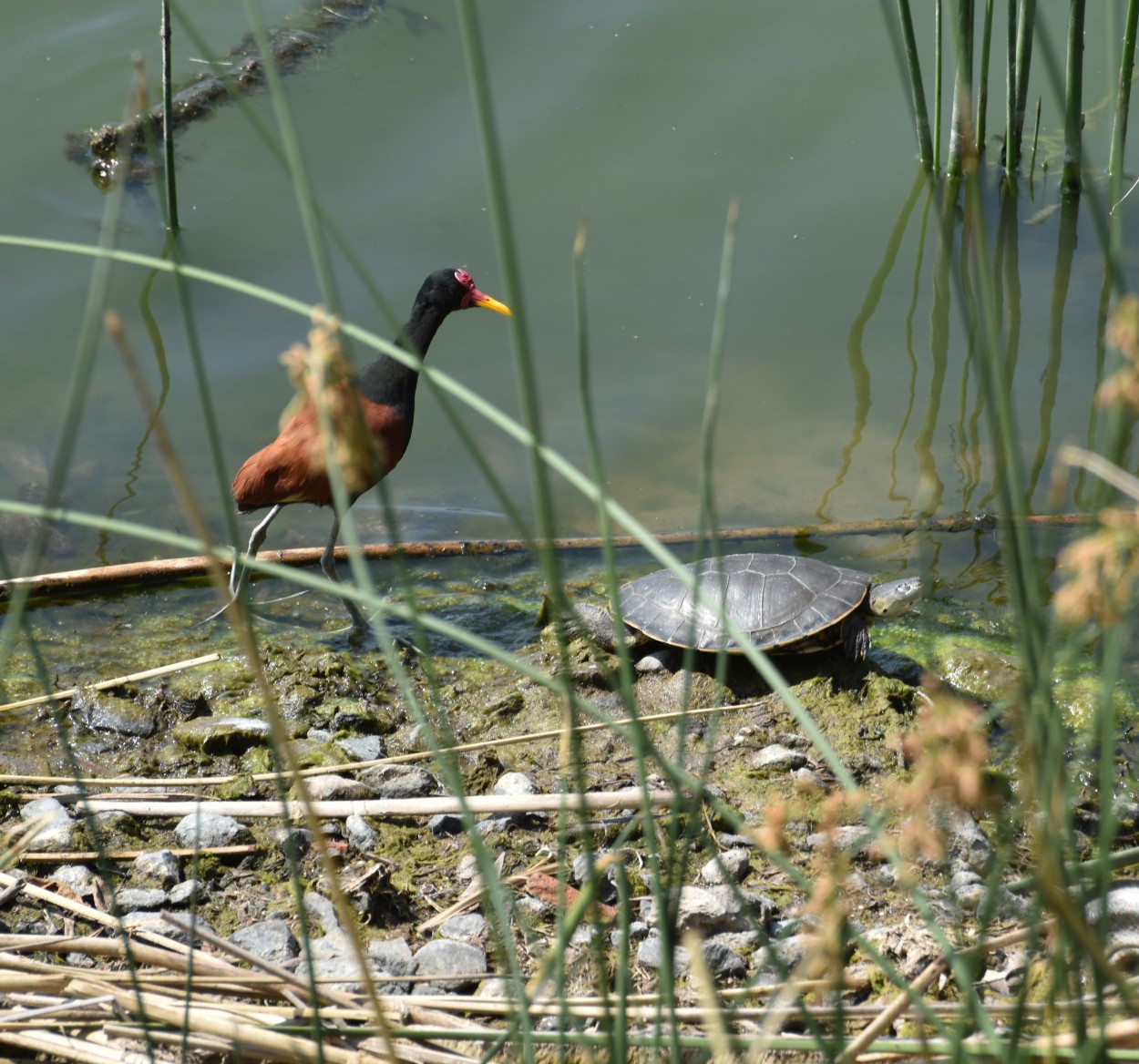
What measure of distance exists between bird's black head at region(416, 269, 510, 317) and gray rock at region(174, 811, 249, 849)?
3.26 m

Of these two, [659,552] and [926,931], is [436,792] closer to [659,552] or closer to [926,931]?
[926,931]

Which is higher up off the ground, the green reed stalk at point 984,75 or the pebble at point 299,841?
Answer: the green reed stalk at point 984,75

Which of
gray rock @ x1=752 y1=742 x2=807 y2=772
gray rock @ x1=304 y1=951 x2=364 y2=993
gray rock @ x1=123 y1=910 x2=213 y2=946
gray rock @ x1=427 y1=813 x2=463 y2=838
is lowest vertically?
gray rock @ x1=752 y1=742 x2=807 y2=772

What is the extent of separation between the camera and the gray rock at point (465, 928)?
2633 millimetres

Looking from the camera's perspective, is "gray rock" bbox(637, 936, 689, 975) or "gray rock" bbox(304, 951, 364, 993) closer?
"gray rock" bbox(304, 951, 364, 993)

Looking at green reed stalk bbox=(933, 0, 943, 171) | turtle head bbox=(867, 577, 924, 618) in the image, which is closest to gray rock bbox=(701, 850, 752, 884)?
turtle head bbox=(867, 577, 924, 618)

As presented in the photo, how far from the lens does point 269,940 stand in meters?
2.53

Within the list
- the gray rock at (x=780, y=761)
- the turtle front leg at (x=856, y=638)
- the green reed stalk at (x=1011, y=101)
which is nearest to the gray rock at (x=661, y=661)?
the turtle front leg at (x=856, y=638)

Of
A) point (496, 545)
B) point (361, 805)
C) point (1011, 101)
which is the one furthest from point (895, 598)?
point (1011, 101)

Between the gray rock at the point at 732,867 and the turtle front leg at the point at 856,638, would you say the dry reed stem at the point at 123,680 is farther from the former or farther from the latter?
the turtle front leg at the point at 856,638

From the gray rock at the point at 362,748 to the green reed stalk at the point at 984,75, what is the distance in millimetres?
4707

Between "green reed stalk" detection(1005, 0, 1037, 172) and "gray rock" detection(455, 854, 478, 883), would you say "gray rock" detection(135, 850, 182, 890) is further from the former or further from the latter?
"green reed stalk" detection(1005, 0, 1037, 172)

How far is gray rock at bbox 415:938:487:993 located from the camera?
2.44 metres

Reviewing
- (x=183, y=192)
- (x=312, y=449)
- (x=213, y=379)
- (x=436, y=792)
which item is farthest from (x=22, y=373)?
(x=312, y=449)
